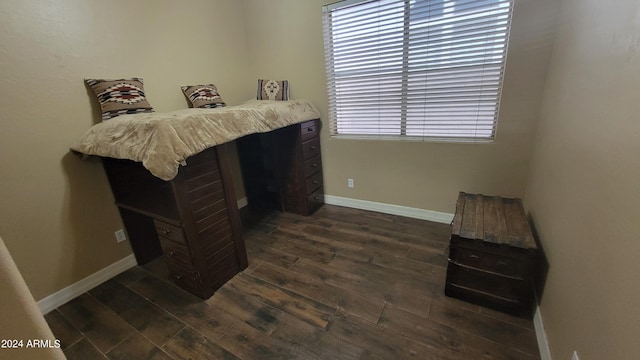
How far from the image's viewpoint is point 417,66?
2258 millimetres

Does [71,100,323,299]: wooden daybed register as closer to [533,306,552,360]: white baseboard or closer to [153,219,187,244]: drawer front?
[153,219,187,244]: drawer front

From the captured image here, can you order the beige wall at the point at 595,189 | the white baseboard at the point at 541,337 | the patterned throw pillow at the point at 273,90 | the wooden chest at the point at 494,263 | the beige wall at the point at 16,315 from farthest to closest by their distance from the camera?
1. the patterned throw pillow at the point at 273,90
2. the wooden chest at the point at 494,263
3. the white baseboard at the point at 541,337
4. the beige wall at the point at 595,189
5. the beige wall at the point at 16,315

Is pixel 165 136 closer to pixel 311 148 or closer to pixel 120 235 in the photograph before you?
pixel 120 235

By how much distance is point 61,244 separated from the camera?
1825 millimetres

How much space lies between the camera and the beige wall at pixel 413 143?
1.85 meters

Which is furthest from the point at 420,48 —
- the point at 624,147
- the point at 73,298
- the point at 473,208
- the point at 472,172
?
the point at 73,298

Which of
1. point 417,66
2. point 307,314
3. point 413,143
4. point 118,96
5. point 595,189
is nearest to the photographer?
point 595,189

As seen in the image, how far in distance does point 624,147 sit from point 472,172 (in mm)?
1467

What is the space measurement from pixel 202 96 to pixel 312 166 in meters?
1.30

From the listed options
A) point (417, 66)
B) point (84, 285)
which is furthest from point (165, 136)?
point (417, 66)

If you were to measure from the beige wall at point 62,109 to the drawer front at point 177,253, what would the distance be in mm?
639

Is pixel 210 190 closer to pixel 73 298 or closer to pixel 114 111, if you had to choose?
pixel 114 111

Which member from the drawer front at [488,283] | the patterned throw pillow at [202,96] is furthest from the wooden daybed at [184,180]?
the drawer front at [488,283]

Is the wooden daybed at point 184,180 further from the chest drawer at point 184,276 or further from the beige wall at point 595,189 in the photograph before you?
the beige wall at point 595,189
